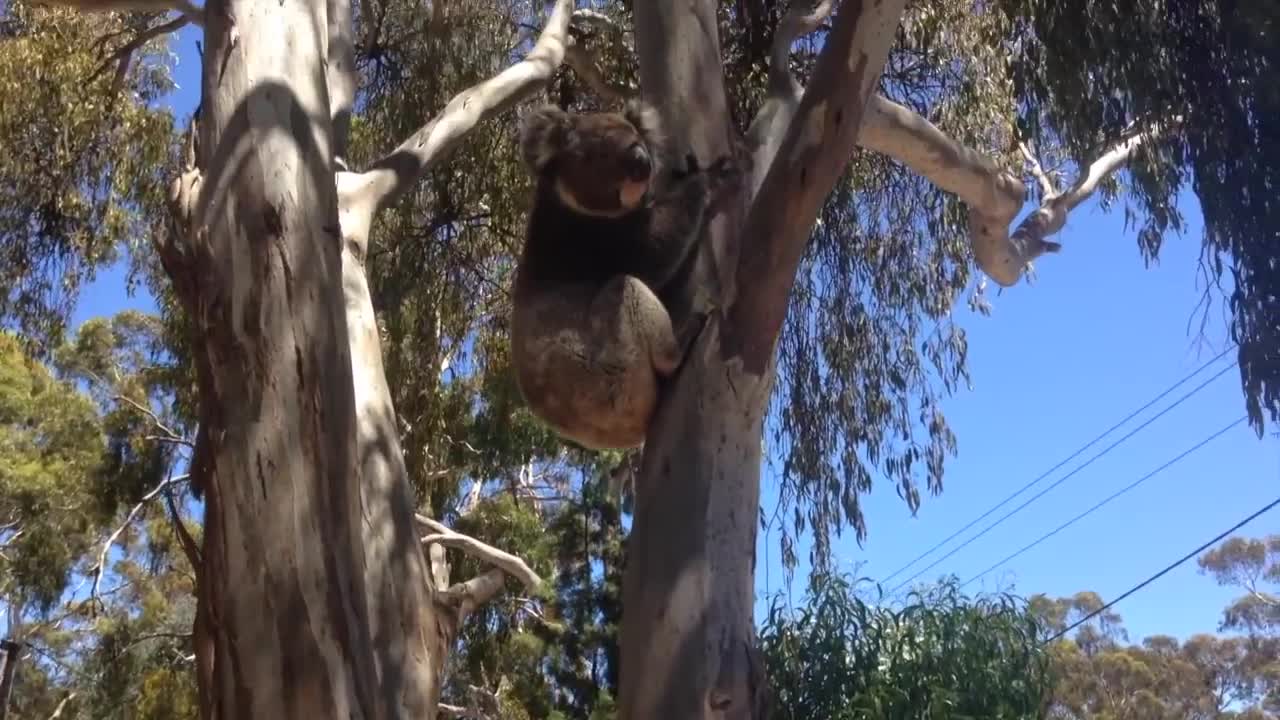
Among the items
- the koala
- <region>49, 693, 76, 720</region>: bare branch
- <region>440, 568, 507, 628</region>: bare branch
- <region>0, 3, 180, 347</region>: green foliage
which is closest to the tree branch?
the koala

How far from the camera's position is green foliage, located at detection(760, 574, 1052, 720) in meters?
4.67

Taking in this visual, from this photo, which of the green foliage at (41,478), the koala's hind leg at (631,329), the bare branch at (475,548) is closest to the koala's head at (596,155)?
the koala's hind leg at (631,329)

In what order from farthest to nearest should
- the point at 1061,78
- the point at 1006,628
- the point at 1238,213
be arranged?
1. the point at 1006,628
2. the point at 1061,78
3. the point at 1238,213

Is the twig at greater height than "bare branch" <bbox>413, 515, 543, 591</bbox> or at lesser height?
greater

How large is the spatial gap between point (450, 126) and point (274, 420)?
2.57 metres

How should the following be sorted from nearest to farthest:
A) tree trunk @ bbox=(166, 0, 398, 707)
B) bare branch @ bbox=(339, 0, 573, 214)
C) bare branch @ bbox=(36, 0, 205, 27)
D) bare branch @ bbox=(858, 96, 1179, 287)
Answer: tree trunk @ bbox=(166, 0, 398, 707) → bare branch @ bbox=(36, 0, 205, 27) → bare branch @ bbox=(339, 0, 573, 214) → bare branch @ bbox=(858, 96, 1179, 287)

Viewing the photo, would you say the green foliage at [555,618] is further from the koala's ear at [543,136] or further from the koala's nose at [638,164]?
the koala's nose at [638,164]

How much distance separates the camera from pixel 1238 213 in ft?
12.3

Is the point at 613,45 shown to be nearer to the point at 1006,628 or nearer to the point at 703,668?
the point at 1006,628

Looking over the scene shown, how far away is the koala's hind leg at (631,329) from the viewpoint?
318 cm

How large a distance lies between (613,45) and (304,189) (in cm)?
470

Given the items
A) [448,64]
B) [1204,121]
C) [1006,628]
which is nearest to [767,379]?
[1204,121]

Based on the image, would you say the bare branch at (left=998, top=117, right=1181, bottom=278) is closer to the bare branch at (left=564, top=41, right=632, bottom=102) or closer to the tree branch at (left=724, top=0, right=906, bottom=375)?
the bare branch at (left=564, top=41, right=632, bottom=102)

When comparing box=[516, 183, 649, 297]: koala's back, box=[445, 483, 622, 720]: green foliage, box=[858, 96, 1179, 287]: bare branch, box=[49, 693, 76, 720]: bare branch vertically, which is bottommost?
box=[516, 183, 649, 297]: koala's back
